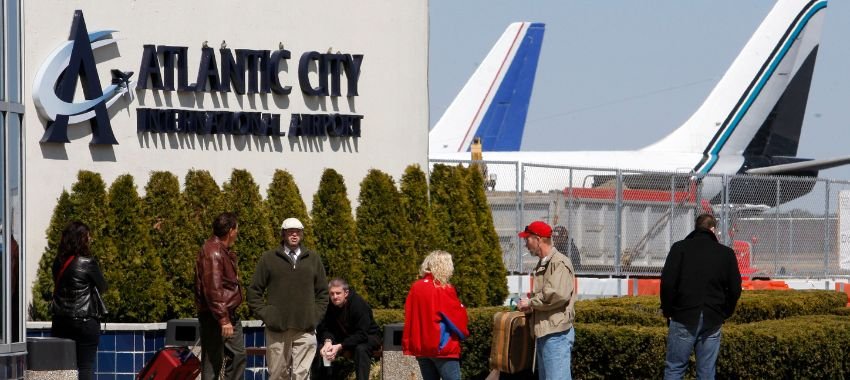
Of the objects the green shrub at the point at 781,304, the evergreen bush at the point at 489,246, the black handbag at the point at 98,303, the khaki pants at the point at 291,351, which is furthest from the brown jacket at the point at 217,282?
the green shrub at the point at 781,304

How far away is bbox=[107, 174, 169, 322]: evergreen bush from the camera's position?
13148mm

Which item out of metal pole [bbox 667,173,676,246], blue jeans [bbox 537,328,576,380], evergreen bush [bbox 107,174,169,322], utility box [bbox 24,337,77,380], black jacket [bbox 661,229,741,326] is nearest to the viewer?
utility box [bbox 24,337,77,380]

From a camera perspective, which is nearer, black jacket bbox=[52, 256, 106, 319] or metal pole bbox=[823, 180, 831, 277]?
black jacket bbox=[52, 256, 106, 319]

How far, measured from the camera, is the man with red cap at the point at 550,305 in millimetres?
10281

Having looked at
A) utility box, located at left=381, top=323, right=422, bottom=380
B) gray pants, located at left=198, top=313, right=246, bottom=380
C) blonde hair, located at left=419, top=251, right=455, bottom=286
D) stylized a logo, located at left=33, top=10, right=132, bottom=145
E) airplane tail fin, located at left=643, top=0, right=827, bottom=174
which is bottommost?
utility box, located at left=381, top=323, right=422, bottom=380

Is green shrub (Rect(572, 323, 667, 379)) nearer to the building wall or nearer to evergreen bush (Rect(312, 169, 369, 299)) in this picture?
evergreen bush (Rect(312, 169, 369, 299))

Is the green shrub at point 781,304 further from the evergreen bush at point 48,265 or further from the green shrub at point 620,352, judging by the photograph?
the evergreen bush at point 48,265

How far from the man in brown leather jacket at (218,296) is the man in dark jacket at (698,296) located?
330 centimetres

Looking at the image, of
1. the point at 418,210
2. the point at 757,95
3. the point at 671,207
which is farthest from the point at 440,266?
the point at 757,95

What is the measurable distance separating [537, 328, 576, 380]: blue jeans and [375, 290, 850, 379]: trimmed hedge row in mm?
1556

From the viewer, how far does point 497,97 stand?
4406 centimetres

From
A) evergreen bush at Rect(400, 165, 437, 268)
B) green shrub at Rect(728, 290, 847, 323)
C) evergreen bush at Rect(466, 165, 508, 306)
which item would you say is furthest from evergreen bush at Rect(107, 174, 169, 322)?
green shrub at Rect(728, 290, 847, 323)

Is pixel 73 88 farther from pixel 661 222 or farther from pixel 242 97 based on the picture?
pixel 661 222

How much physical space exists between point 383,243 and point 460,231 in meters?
1.23
